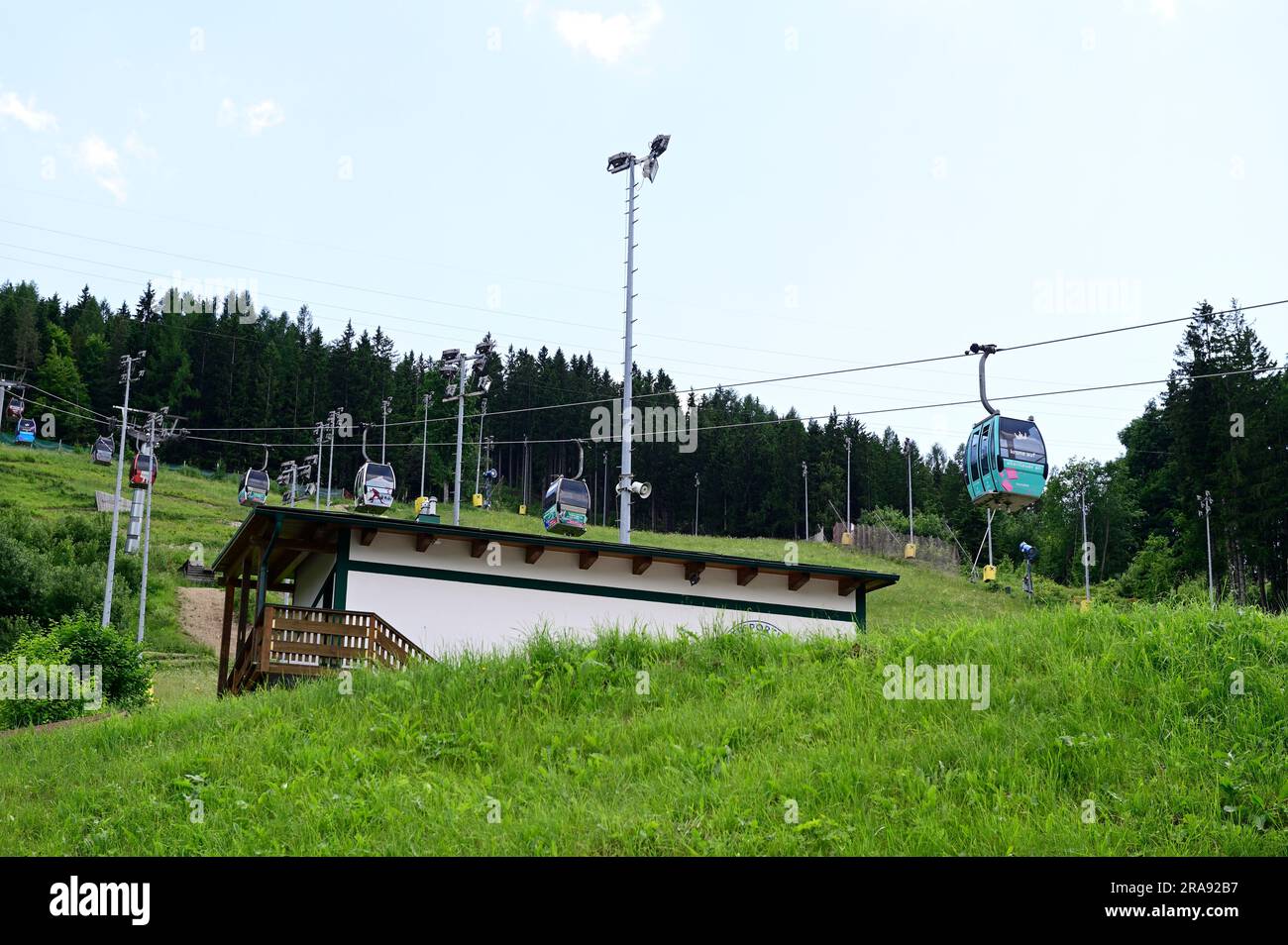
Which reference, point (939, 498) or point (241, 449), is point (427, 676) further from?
point (939, 498)

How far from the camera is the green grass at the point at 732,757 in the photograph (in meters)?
10.0

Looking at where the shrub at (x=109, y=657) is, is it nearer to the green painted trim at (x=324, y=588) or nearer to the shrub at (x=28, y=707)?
the shrub at (x=28, y=707)

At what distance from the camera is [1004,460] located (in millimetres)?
15742

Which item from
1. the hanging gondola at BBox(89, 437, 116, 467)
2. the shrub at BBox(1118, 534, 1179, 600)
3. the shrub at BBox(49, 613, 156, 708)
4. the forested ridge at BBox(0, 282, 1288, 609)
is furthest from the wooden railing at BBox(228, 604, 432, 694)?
the forested ridge at BBox(0, 282, 1288, 609)

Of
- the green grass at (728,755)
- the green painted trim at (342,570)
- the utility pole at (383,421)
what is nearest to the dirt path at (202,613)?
the utility pole at (383,421)

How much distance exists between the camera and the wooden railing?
1828 centimetres

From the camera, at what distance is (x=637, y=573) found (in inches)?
930

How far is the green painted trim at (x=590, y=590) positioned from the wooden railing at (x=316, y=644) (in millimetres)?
1726

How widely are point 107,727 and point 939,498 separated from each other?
326 ft

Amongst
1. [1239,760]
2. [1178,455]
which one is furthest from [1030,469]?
[1178,455]

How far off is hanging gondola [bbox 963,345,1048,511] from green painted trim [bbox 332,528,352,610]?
1083cm

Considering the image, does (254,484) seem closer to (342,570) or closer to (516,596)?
(516,596)

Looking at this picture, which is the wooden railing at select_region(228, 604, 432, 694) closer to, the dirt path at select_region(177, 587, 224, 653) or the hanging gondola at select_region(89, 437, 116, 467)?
the dirt path at select_region(177, 587, 224, 653)

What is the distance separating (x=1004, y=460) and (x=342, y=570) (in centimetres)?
1148
